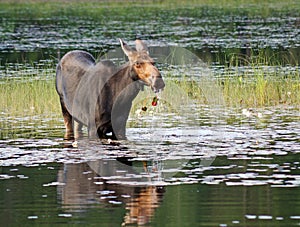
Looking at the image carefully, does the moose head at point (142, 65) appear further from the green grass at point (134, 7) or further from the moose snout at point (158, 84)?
the green grass at point (134, 7)

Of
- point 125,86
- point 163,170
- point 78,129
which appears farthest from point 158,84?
point 78,129

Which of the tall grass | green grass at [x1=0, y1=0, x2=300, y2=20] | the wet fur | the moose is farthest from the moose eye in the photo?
green grass at [x1=0, y1=0, x2=300, y2=20]

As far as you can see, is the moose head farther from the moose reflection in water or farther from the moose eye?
the moose reflection in water

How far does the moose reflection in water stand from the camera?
8.70 m

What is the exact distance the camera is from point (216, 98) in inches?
693

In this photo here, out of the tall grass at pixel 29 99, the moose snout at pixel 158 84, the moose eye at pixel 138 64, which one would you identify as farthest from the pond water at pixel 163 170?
the moose eye at pixel 138 64

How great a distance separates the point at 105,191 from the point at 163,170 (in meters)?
1.28

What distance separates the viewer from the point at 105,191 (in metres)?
9.56

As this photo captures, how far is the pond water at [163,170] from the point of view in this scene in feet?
27.8

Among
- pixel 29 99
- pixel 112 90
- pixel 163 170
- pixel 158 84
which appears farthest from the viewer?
pixel 29 99

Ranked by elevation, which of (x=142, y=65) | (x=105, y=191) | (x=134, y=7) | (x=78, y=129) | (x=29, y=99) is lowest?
(x=105, y=191)

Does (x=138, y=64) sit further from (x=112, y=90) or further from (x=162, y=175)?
(x=162, y=175)

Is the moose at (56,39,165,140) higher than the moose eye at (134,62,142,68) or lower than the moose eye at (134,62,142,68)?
lower

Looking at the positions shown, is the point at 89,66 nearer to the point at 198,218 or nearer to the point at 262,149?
the point at 262,149
